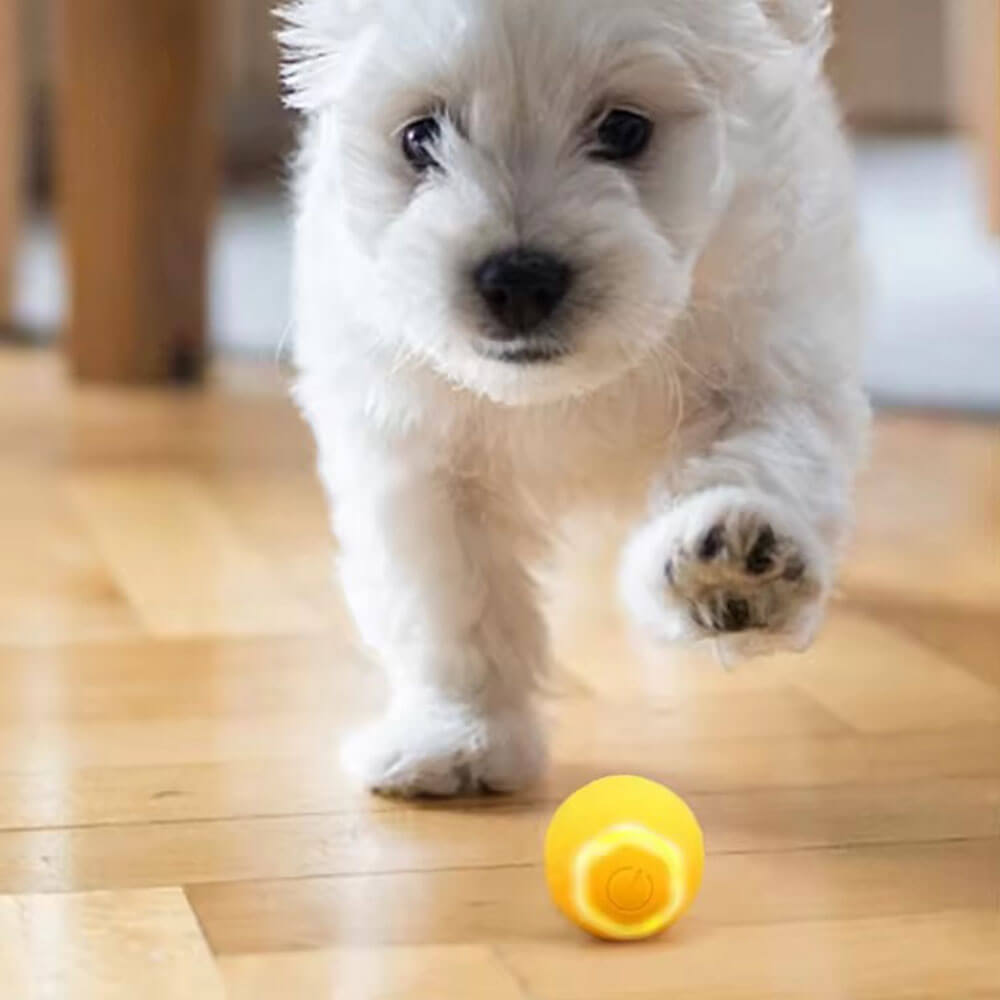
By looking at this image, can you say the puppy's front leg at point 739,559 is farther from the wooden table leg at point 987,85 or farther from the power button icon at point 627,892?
the wooden table leg at point 987,85

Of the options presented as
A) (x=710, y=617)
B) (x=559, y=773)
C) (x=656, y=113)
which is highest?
(x=656, y=113)

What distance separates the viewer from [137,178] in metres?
3.41

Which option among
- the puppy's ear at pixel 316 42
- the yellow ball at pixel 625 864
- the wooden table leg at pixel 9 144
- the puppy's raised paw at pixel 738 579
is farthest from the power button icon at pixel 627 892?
the wooden table leg at pixel 9 144

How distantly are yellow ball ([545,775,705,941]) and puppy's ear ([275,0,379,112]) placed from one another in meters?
0.53

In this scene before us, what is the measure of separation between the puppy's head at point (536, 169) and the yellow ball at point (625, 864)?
0.94ft

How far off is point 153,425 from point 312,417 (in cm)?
148

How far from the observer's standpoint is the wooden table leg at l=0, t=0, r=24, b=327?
13.6 feet

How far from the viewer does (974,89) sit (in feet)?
12.6

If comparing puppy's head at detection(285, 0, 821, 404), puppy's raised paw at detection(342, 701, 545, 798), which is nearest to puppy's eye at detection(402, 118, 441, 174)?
puppy's head at detection(285, 0, 821, 404)

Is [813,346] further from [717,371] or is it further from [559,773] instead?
[559,773]

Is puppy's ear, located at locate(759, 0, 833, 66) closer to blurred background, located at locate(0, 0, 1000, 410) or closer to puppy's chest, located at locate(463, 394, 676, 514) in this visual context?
puppy's chest, located at locate(463, 394, 676, 514)

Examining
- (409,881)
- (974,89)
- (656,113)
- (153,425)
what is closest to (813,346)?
(656,113)

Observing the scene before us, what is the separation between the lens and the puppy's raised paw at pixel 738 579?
54.4 inches

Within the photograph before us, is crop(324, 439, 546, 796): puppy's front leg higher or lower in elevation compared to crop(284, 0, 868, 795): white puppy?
lower
